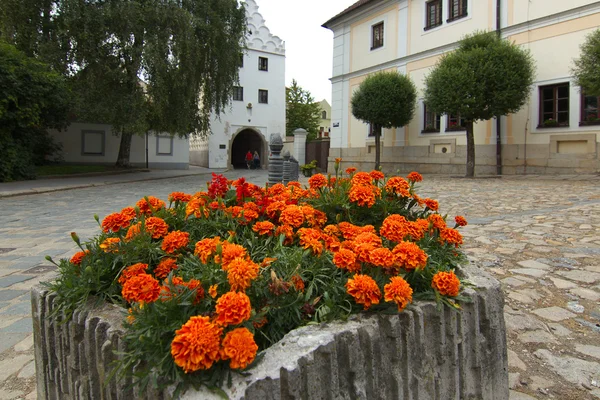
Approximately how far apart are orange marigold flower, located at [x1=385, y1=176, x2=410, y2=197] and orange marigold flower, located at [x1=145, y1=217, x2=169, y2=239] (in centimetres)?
121

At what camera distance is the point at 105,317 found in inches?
57.4

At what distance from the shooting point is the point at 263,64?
32.5 meters

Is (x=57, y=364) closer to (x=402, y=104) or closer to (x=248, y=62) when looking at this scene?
(x=402, y=104)

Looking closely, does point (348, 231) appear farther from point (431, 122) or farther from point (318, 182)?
point (431, 122)

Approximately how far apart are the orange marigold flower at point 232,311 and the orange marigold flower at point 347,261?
47cm

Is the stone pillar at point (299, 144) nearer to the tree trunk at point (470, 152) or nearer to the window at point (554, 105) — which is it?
the tree trunk at point (470, 152)

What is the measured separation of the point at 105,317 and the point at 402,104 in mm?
18643

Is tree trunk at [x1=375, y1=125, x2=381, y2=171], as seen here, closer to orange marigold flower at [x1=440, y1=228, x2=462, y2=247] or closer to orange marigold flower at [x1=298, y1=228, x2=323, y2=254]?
orange marigold flower at [x1=440, y1=228, x2=462, y2=247]

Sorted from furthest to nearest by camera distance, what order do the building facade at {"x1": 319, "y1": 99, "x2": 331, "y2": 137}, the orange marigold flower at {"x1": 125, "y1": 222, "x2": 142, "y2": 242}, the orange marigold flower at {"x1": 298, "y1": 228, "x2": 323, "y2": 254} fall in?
the building facade at {"x1": 319, "y1": 99, "x2": 331, "y2": 137} < the orange marigold flower at {"x1": 125, "y1": 222, "x2": 142, "y2": 242} < the orange marigold flower at {"x1": 298, "y1": 228, "x2": 323, "y2": 254}

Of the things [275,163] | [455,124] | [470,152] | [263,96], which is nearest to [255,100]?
[263,96]

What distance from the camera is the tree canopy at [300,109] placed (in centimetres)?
4453

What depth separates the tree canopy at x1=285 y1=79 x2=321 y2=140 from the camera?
44531mm

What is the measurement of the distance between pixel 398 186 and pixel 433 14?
19.9 meters

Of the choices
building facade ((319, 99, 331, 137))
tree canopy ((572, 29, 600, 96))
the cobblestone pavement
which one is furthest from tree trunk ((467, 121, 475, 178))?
building facade ((319, 99, 331, 137))
